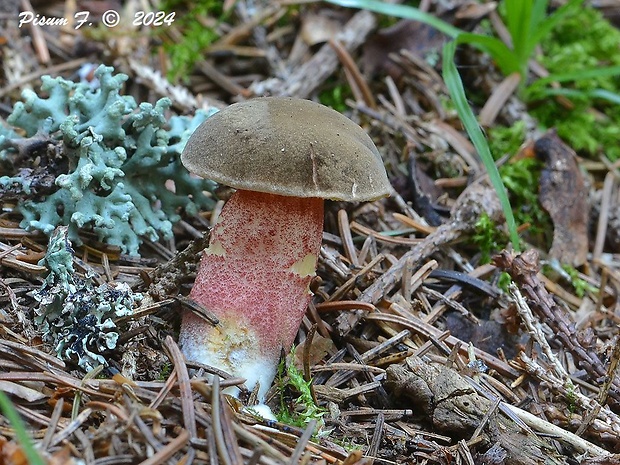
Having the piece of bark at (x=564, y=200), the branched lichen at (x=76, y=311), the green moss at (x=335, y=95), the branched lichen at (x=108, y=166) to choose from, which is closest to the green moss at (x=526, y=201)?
the piece of bark at (x=564, y=200)

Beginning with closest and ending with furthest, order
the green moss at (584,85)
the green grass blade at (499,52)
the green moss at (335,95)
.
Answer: the green grass blade at (499,52)
the green moss at (335,95)
the green moss at (584,85)

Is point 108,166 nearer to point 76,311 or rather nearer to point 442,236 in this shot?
point 76,311

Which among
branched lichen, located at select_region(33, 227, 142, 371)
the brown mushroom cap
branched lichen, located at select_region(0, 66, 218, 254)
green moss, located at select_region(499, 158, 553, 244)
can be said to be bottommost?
green moss, located at select_region(499, 158, 553, 244)

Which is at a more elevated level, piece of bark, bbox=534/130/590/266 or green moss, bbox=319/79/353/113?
green moss, bbox=319/79/353/113

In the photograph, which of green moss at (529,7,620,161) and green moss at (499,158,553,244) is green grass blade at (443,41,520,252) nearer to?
green moss at (499,158,553,244)

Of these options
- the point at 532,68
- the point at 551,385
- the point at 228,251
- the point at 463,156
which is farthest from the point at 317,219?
the point at 532,68

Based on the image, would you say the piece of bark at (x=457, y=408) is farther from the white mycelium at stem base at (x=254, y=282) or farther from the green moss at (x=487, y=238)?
the green moss at (x=487, y=238)

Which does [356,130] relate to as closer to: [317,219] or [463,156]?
[317,219]

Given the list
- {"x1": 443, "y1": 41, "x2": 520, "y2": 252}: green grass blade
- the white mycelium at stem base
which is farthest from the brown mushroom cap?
{"x1": 443, "y1": 41, "x2": 520, "y2": 252}: green grass blade
